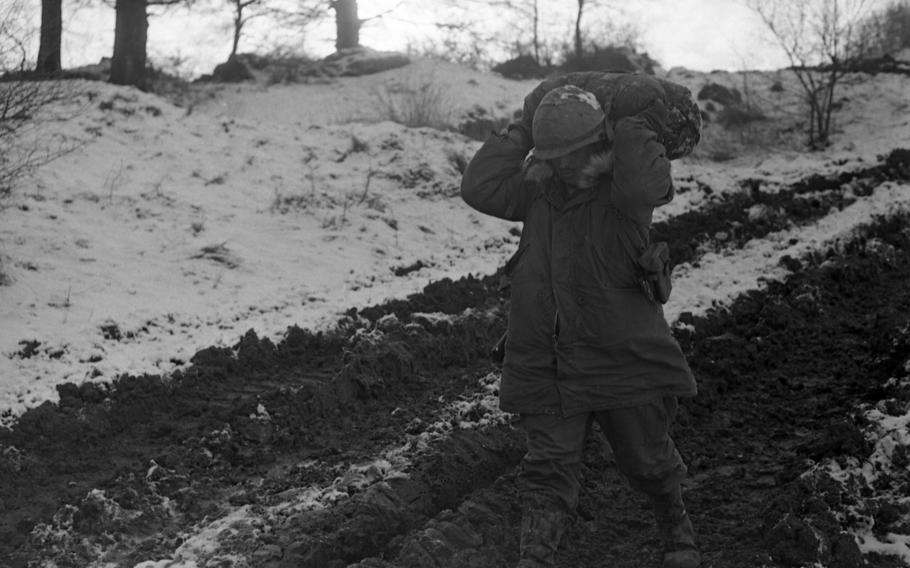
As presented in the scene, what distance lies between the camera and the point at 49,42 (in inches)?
345

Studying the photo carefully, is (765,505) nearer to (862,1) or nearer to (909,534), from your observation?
(909,534)

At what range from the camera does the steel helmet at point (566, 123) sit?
9.93ft

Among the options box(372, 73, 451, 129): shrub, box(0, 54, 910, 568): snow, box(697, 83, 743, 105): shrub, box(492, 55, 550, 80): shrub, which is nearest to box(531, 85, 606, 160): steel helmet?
box(0, 54, 910, 568): snow

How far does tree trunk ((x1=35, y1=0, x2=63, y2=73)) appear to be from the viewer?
27.0ft

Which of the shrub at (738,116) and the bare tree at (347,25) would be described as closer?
the shrub at (738,116)

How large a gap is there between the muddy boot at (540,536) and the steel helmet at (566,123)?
119 centimetres

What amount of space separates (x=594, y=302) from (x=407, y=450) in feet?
5.75

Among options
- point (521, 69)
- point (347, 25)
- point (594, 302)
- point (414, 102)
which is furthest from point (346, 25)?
point (594, 302)

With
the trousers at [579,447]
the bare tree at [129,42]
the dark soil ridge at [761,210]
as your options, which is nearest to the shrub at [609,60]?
the dark soil ridge at [761,210]

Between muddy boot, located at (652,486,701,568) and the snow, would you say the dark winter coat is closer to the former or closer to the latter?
muddy boot, located at (652,486,701,568)

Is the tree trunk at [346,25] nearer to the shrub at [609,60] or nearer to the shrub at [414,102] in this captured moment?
the shrub at [414,102]

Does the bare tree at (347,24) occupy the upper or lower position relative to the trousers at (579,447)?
upper

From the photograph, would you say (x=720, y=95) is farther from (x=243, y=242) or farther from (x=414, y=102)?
→ (x=243, y=242)

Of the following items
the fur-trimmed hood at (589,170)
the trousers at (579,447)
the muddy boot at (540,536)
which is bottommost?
the muddy boot at (540,536)
